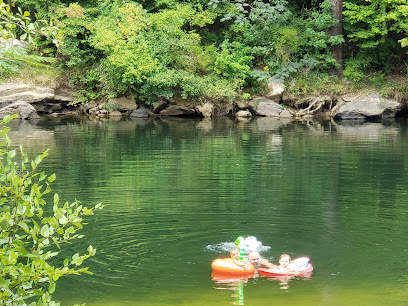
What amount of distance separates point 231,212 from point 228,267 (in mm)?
3684

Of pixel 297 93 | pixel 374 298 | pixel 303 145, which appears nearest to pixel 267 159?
pixel 303 145

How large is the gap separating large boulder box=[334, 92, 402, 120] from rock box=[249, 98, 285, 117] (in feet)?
9.46

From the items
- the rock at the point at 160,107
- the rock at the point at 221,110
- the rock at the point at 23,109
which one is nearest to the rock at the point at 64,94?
the rock at the point at 23,109

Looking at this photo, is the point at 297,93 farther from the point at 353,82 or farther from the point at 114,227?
the point at 114,227

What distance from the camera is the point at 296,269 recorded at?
29.3 ft

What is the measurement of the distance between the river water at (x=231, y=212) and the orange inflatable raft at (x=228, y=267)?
0.61 feet

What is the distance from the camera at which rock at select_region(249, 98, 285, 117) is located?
33.0m

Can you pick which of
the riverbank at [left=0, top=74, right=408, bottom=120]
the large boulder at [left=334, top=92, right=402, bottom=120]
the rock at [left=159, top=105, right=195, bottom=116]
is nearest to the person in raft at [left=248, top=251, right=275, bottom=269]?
the riverbank at [left=0, top=74, right=408, bottom=120]

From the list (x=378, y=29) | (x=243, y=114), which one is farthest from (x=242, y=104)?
(x=378, y=29)

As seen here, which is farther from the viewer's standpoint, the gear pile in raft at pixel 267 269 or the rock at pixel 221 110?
the rock at pixel 221 110

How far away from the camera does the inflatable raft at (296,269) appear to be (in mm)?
8938

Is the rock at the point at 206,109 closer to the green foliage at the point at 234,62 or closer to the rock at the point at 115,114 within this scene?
the green foliage at the point at 234,62

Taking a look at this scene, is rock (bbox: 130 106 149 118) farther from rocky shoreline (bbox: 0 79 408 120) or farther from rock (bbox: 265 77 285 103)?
rock (bbox: 265 77 285 103)

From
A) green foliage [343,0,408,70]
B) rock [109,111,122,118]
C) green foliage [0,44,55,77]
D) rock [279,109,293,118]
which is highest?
green foliage [343,0,408,70]
